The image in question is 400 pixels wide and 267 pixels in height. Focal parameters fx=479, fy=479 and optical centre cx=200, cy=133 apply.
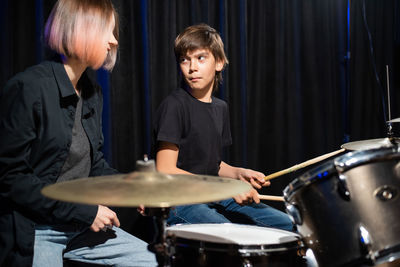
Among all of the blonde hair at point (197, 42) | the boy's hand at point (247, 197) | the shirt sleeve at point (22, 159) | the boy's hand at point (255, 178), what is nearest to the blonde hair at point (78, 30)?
the shirt sleeve at point (22, 159)

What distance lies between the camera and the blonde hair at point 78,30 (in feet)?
5.42

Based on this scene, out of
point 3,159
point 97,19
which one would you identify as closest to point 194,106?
point 97,19

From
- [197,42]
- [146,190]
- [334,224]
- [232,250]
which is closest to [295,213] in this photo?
[334,224]

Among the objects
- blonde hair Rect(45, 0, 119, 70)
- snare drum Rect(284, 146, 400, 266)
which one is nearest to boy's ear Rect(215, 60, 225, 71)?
blonde hair Rect(45, 0, 119, 70)

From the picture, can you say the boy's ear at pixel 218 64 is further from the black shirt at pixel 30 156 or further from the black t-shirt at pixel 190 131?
the black shirt at pixel 30 156

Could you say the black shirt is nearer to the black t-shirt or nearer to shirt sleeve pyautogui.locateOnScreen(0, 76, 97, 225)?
shirt sleeve pyautogui.locateOnScreen(0, 76, 97, 225)

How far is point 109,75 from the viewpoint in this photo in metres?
2.56

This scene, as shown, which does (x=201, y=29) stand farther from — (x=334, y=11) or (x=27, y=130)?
(x=334, y=11)

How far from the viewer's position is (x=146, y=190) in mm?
1147

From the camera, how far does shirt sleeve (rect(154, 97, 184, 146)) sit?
2131 mm

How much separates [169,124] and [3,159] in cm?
86

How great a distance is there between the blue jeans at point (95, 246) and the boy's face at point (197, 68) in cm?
84

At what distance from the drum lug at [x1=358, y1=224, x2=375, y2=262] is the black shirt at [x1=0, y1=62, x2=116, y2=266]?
2.77ft

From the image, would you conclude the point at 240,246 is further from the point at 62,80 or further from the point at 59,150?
the point at 62,80
